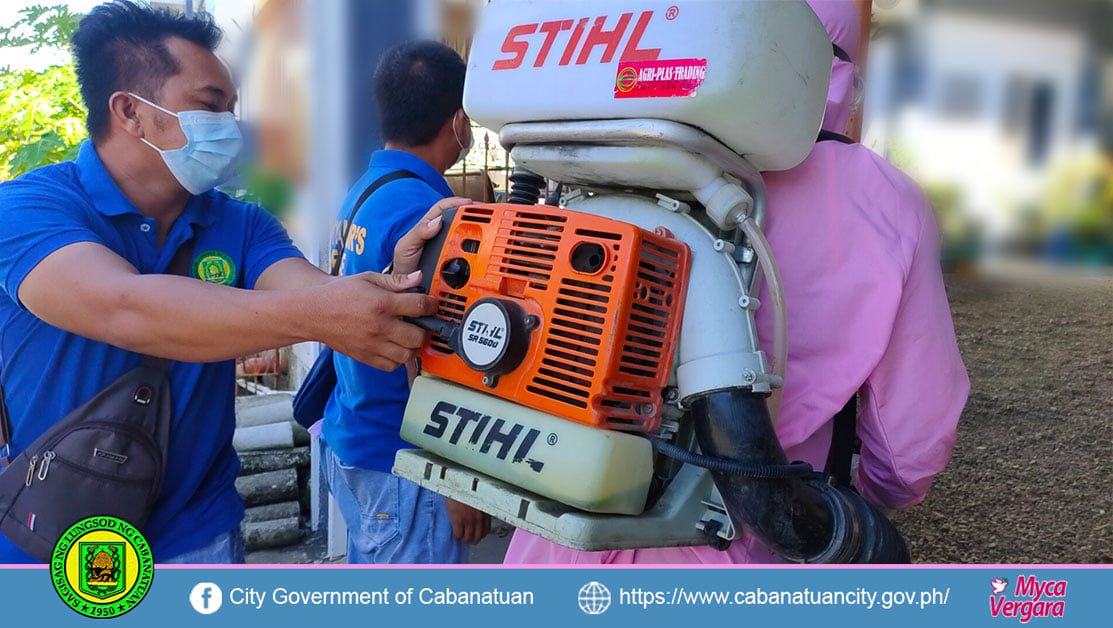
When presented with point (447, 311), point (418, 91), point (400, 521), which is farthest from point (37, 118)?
point (447, 311)

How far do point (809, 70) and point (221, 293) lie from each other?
3.61 feet

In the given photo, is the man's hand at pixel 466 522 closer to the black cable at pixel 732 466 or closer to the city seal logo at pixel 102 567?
the city seal logo at pixel 102 567

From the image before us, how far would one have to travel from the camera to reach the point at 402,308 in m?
1.51

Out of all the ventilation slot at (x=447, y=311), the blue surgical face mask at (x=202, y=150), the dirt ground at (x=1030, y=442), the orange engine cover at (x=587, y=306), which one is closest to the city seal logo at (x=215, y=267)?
the blue surgical face mask at (x=202, y=150)

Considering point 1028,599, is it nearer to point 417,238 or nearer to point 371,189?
point 417,238

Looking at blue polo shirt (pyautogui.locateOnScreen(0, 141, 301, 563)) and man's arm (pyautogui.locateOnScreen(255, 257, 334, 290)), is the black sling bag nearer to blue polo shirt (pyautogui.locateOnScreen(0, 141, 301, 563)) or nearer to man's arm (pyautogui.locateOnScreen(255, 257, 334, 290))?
blue polo shirt (pyautogui.locateOnScreen(0, 141, 301, 563))

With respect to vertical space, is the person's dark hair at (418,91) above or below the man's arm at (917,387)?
above

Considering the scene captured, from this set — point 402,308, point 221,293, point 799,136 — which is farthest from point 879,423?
point 221,293

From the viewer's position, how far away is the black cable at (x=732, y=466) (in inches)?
50.3

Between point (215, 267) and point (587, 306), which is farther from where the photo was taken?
point (215, 267)

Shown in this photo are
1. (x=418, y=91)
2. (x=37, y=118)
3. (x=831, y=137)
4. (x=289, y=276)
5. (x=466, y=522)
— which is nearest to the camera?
(x=831, y=137)

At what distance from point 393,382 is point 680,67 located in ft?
4.42

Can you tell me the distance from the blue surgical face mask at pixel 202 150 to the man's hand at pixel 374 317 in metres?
0.53

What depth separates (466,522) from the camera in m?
2.31
